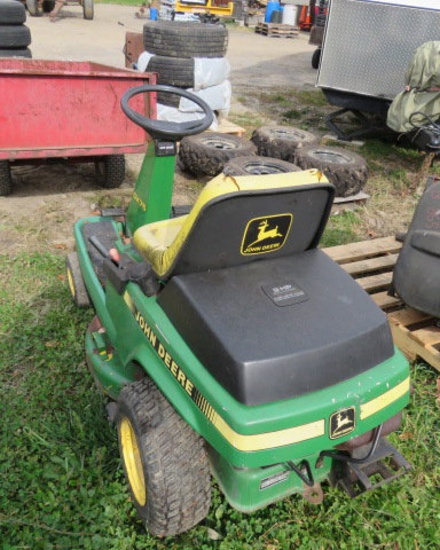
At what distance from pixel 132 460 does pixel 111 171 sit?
3256 mm

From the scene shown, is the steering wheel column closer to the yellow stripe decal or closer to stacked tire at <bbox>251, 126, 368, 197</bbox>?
the yellow stripe decal

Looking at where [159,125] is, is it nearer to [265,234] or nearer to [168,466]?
[265,234]

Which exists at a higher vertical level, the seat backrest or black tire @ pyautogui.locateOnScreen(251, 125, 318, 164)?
the seat backrest

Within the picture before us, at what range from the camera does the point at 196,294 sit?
5.78 feet

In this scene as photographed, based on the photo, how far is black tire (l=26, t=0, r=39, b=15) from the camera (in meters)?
15.5

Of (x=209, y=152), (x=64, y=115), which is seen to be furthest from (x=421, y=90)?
(x=64, y=115)

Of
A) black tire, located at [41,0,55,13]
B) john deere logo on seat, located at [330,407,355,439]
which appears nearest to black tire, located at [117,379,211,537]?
john deere logo on seat, located at [330,407,355,439]

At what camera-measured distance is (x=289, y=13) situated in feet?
60.2

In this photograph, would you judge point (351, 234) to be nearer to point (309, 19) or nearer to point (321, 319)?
point (321, 319)

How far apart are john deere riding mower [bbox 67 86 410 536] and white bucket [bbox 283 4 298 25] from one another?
1873cm

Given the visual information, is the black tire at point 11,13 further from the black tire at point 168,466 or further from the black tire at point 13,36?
the black tire at point 168,466

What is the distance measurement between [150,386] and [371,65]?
18.6 feet

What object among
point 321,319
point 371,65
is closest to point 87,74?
point 321,319

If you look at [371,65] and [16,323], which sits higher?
[371,65]
